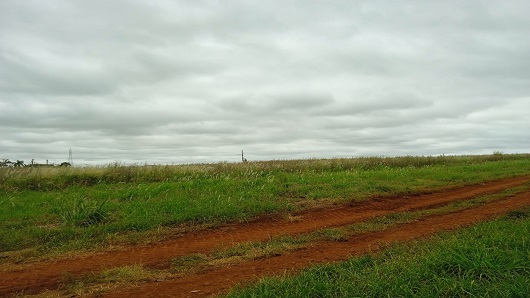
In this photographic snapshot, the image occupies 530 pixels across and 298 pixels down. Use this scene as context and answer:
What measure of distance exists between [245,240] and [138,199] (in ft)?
16.4

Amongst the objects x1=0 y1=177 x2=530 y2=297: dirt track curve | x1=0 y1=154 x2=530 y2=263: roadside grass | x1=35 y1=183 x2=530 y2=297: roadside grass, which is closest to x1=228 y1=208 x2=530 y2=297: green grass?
x1=0 y1=177 x2=530 y2=297: dirt track curve

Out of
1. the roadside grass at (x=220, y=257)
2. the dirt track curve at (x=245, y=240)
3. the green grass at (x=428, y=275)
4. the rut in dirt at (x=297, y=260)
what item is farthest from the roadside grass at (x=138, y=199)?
the green grass at (x=428, y=275)

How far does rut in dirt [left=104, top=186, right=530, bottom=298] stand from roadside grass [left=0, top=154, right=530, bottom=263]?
2.80 m

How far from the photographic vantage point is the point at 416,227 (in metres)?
8.12

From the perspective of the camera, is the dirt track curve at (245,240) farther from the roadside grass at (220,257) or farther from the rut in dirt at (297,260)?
the roadside grass at (220,257)

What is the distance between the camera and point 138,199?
1133 centimetres

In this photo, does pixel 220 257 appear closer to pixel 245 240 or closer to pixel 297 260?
pixel 245 240

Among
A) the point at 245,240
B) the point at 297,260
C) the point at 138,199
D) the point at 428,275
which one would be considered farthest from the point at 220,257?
the point at 138,199

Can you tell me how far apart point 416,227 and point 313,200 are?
3.93 metres

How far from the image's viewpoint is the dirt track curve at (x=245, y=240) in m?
5.36

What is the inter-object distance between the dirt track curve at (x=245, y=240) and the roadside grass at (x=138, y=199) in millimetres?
835

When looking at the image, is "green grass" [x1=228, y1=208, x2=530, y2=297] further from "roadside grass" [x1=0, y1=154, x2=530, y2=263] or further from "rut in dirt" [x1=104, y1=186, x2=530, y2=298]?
"roadside grass" [x1=0, y1=154, x2=530, y2=263]

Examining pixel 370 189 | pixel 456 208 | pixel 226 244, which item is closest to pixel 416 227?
pixel 456 208

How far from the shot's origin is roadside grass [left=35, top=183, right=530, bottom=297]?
216 inches
